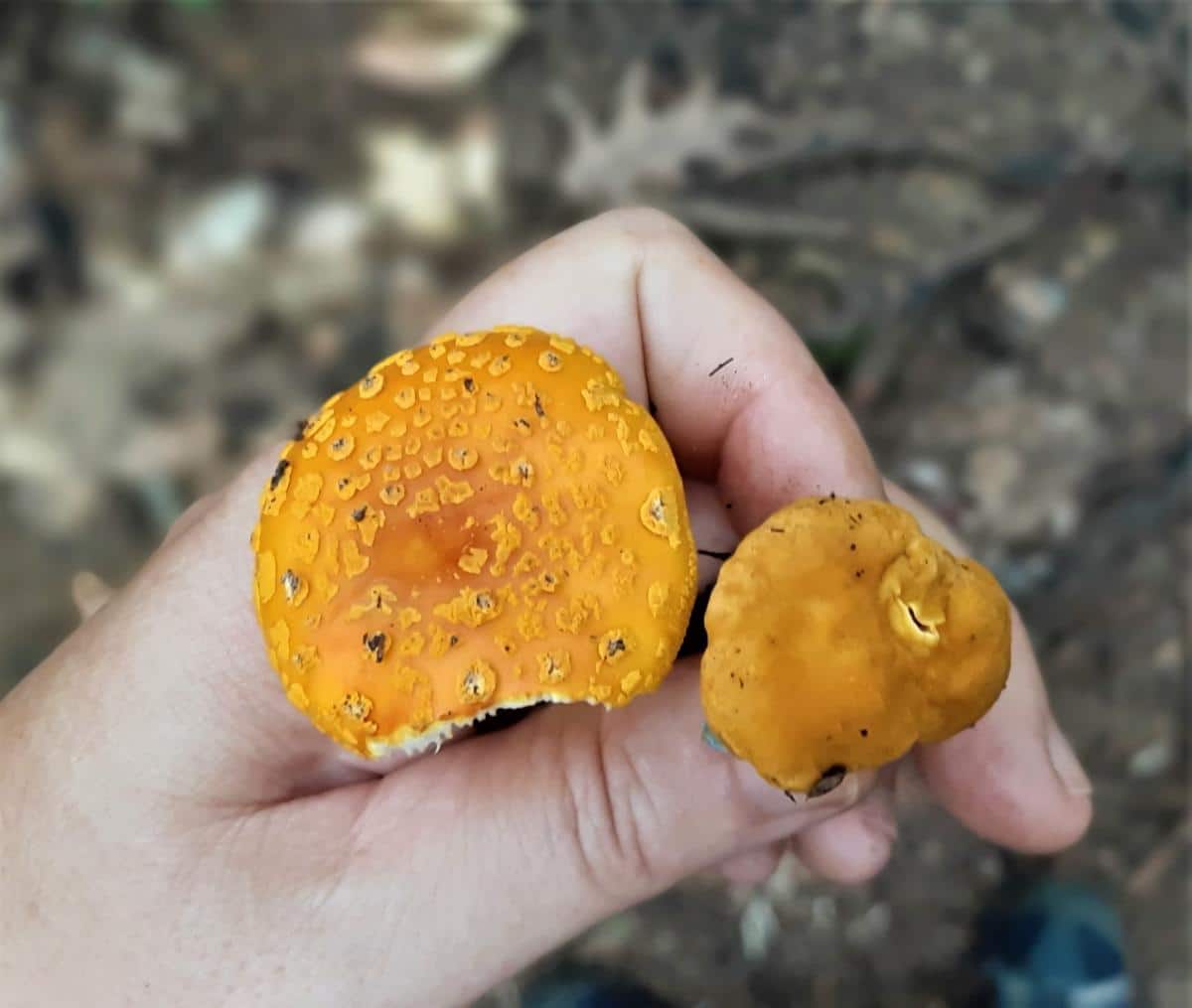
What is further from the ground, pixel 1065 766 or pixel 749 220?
pixel 749 220

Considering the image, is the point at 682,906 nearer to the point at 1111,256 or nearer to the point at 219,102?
the point at 1111,256

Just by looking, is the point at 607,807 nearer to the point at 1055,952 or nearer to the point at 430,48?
the point at 1055,952

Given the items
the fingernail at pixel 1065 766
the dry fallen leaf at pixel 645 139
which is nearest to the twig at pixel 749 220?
the dry fallen leaf at pixel 645 139

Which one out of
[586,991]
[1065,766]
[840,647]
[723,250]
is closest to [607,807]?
[840,647]

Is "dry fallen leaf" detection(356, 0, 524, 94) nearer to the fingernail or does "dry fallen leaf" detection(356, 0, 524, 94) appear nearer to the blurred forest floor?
the blurred forest floor

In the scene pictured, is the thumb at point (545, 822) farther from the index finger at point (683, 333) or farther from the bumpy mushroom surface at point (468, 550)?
the index finger at point (683, 333)

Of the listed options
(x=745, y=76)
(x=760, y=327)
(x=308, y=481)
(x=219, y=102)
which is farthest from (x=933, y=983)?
(x=219, y=102)
